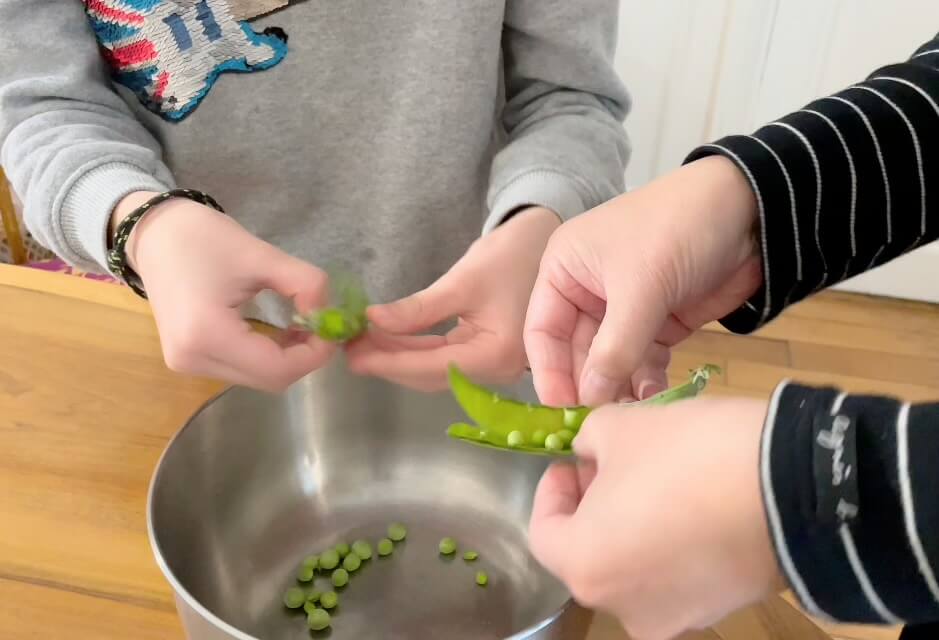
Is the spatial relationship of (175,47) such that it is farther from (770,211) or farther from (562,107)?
(770,211)

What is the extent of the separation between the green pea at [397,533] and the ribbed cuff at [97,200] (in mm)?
305

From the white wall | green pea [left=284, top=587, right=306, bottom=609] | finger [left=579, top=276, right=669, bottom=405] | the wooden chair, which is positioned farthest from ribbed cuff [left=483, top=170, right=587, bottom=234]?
the white wall

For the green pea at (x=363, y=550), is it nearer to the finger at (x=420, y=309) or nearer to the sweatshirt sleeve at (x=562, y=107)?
the finger at (x=420, y=309)

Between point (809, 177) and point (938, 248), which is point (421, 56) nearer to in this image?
point (809, 177)

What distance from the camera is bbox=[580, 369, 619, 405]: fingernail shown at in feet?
1.76

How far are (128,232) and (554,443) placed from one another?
36 centimetres

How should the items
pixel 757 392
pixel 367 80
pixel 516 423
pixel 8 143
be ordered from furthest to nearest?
pixel 757 392, pixel 367 80, pixel 8 143, pixel 516 423

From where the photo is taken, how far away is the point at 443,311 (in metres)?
0.66

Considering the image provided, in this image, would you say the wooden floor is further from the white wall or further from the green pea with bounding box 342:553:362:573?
the green pea with bounding box 342:553:362:573

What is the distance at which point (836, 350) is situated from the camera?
1.83 metres

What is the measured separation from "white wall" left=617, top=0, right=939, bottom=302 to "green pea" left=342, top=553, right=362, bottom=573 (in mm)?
1505

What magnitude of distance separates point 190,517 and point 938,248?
1.83 meters

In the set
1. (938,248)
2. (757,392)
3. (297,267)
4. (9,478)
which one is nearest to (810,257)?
(297,267)

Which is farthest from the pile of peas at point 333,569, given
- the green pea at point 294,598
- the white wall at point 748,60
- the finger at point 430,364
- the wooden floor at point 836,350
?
the white wall at point 748,60
